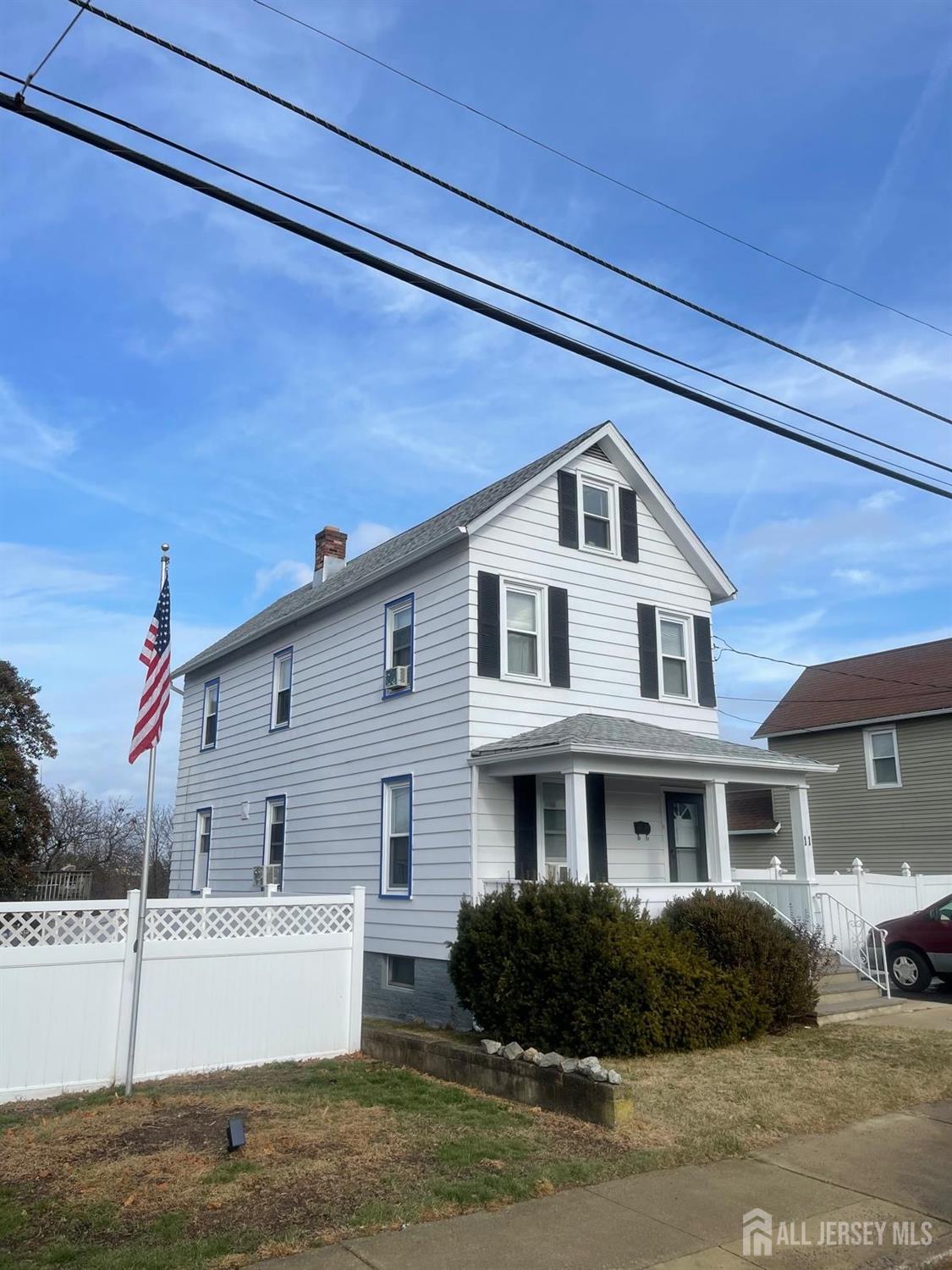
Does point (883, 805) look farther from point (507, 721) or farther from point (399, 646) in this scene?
point (399, 646)

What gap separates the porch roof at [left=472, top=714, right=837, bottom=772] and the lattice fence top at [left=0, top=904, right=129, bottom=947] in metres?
5.28

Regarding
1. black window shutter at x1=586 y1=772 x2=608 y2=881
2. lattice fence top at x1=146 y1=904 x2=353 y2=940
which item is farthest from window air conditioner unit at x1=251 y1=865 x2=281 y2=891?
black window shutter at x1=586 y1=772 x2=608 y2=881

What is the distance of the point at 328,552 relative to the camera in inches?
837

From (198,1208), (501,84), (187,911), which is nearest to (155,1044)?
(187,911)

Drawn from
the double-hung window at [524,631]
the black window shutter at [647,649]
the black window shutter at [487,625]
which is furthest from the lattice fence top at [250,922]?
the black window shutter at [647,649]

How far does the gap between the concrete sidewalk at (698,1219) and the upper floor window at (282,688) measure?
1362 centimetres

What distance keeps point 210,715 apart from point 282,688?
3.85 m

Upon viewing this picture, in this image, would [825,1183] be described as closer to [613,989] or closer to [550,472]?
[613,989]

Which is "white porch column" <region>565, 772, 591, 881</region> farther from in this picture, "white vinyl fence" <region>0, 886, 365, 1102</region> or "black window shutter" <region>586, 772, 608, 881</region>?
"white vinyl fence" <region>0, 886, 365, 1102</region>

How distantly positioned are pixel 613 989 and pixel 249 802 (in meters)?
11.3

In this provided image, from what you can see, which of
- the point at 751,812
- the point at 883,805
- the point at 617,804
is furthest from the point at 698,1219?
the point at 751,812

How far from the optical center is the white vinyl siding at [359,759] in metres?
14.2

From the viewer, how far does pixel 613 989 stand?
1011 centimetres

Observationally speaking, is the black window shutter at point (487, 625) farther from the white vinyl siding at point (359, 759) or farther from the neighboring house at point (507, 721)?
the white vinyl siding at point (359, 759)
